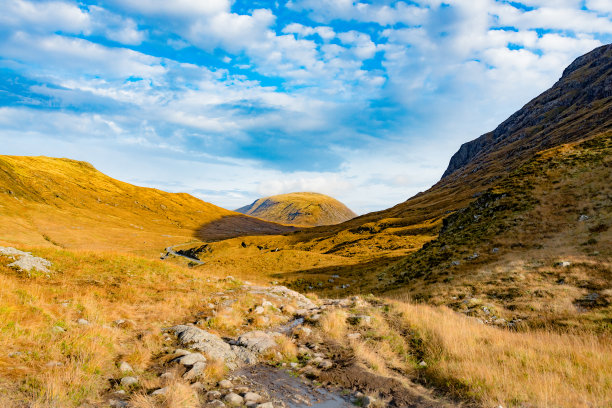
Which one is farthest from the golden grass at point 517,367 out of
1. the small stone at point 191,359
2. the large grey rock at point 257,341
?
the small stone at point 191,359

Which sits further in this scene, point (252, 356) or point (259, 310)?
point (259, 310)

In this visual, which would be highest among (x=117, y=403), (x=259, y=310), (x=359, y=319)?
(x=117, y=403)

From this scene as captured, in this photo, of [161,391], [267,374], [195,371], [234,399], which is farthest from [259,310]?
[161,391]

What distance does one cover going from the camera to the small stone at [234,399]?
234 inches

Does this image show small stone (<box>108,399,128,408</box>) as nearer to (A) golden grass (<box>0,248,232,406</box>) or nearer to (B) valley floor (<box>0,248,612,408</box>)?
(B) valley floor (<box>0,248,612,408</box>)

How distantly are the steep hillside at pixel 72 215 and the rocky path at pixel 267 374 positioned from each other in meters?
72.1

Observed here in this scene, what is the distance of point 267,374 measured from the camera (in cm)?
765

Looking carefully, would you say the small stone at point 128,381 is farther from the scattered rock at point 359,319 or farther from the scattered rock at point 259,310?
the scattered rock at point 359,319

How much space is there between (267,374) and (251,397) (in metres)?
1.55

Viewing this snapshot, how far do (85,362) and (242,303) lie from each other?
748 cm

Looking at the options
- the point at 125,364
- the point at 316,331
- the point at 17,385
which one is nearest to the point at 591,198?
the point at 316,331

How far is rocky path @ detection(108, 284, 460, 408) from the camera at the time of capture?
244 inches

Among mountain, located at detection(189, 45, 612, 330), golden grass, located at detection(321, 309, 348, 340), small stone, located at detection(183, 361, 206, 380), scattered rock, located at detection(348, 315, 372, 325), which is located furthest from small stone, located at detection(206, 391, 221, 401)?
mountain, located at detection(189, 45, 612, 330)

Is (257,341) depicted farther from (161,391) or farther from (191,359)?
(161,391)
